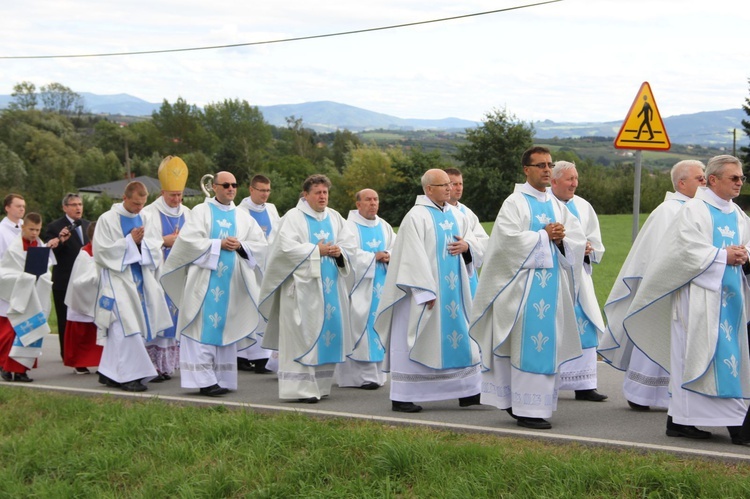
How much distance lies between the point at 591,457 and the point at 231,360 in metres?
4.70

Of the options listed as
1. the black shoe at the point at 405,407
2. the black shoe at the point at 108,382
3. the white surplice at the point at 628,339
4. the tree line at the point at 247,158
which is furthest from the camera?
the tree line at the point at 247,158

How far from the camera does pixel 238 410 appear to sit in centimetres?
888

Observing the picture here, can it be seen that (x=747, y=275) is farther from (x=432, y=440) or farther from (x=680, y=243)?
(x=432, y=440)

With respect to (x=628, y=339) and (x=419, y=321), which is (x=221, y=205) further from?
(x=628, y=339)

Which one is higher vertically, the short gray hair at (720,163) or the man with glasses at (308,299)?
the short gray hair at (720,163)

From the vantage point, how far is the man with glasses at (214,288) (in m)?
10.1

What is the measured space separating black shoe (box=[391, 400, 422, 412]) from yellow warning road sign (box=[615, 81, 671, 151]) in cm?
353

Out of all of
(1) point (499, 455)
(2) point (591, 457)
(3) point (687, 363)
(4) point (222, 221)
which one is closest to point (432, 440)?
(1) point (499, 455)

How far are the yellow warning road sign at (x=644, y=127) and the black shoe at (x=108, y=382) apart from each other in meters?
5.89

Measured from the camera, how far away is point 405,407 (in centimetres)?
895

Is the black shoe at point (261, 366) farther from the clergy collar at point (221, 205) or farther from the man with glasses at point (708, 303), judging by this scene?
the man with glasses at point (708, 303)

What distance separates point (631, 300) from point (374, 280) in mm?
3122

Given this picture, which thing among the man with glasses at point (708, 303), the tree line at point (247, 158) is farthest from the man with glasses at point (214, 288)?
the tree line at point (247, 158)

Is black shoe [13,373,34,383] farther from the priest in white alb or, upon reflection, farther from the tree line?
the tree line
